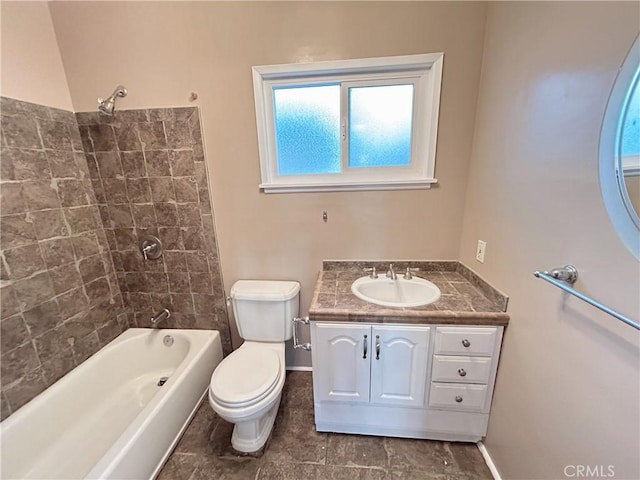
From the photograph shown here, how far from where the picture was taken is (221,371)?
1.40 m

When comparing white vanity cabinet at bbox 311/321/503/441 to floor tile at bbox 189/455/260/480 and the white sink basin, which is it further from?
floor tile at bbox 189/455/260/480

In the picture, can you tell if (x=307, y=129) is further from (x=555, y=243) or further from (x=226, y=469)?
(x=226, y=469)

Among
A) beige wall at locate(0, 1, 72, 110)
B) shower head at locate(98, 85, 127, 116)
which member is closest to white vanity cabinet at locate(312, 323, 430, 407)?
shower head at locate(98, 85, 127, 116)

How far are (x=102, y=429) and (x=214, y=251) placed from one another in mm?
1180

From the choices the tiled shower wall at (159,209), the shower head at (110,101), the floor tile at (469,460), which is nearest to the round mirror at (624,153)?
the floor tile at (469,460)

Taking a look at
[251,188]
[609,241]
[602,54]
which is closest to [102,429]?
[251,188]

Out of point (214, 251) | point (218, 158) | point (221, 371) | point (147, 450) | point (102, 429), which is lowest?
point (102, 429)

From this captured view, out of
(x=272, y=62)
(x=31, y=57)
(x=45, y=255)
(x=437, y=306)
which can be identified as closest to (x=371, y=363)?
(x=437, y=306)

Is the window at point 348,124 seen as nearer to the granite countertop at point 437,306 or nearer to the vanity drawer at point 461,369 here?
the granite countertop at point 437,306

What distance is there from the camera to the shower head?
1.48 metres

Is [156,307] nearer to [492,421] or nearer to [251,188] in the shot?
[251,188]

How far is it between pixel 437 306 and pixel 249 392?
1.04 m

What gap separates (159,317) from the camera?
1.86 m

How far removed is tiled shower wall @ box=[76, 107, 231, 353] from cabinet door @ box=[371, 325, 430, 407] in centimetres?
117
